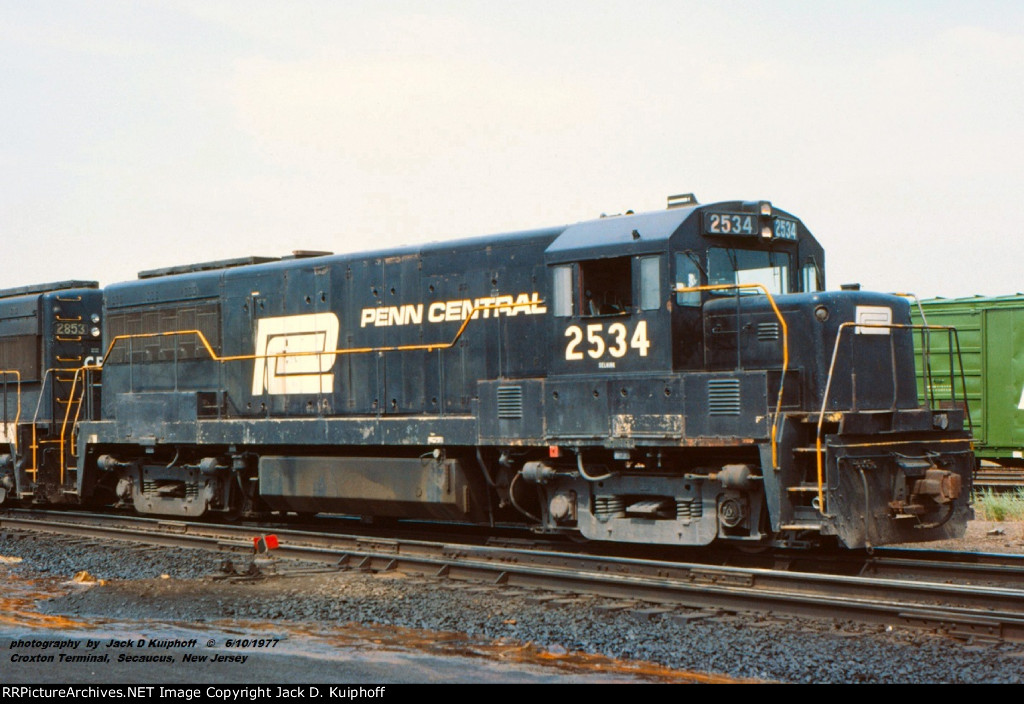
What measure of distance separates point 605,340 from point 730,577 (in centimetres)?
257

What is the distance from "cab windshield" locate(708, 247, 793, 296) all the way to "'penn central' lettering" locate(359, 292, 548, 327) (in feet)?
5.80

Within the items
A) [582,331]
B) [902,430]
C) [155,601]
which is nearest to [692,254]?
[582,331]

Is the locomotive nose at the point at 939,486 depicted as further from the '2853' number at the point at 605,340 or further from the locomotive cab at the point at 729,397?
the '2853' number at the point at 605,340

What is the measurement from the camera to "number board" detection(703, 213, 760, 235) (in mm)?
10555

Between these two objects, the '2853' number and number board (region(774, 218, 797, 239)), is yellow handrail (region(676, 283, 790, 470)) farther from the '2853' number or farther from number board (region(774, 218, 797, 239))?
number board (region(774, 218, 797, 239))

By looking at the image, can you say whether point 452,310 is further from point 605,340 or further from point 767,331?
point 767,331

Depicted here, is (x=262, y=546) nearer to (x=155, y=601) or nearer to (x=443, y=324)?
(x=155, y=601)

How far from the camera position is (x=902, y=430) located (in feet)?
32.7

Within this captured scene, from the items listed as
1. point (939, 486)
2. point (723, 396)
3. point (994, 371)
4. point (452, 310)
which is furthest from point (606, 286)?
point (994, 371)

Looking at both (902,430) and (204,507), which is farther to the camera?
(204,507)

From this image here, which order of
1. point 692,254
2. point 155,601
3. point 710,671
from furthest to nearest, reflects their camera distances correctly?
point 692,254, point 155,601, point 710,671

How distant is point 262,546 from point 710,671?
607 centimetres

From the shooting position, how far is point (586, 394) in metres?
10.7

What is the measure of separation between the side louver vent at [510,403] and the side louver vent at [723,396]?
2.06 metres
